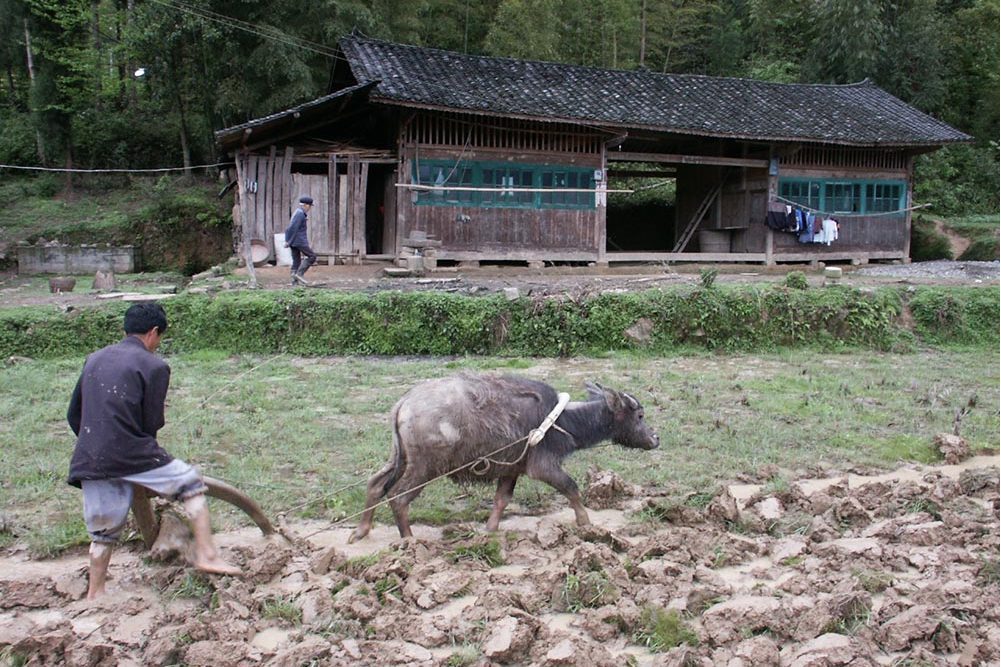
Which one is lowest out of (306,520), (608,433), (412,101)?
(306,520)

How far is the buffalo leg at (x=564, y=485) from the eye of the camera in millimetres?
5625

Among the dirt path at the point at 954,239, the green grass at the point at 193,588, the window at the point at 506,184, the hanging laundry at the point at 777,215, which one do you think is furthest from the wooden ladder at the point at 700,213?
the green grass at the point at 193,588

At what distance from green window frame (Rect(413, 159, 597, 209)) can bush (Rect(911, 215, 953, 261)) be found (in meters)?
11.9

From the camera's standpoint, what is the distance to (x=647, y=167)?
95.0 ft

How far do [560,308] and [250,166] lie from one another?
26.4 ft

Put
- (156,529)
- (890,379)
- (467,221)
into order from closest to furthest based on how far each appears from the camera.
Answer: (156,529) → (890,379) → (467,221)

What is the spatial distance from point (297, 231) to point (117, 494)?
1062 centimetres

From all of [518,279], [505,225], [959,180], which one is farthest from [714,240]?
[959,180]

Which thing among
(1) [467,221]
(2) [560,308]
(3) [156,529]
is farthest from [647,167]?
(3) [156,529]

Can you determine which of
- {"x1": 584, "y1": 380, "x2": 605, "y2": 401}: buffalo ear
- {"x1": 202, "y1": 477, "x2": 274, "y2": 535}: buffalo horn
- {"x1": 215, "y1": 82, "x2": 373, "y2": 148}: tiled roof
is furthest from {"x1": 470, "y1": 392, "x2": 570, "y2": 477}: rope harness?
{"x1": 215, "y1": 82, "x2": 373, "y2": 148}: tiled roof

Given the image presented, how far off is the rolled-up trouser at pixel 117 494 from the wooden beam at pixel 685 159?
53.2ft

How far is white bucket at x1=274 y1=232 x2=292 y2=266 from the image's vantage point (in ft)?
57.3

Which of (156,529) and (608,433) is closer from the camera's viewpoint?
(156,529)

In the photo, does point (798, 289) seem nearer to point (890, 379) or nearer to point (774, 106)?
point (890, 379)
